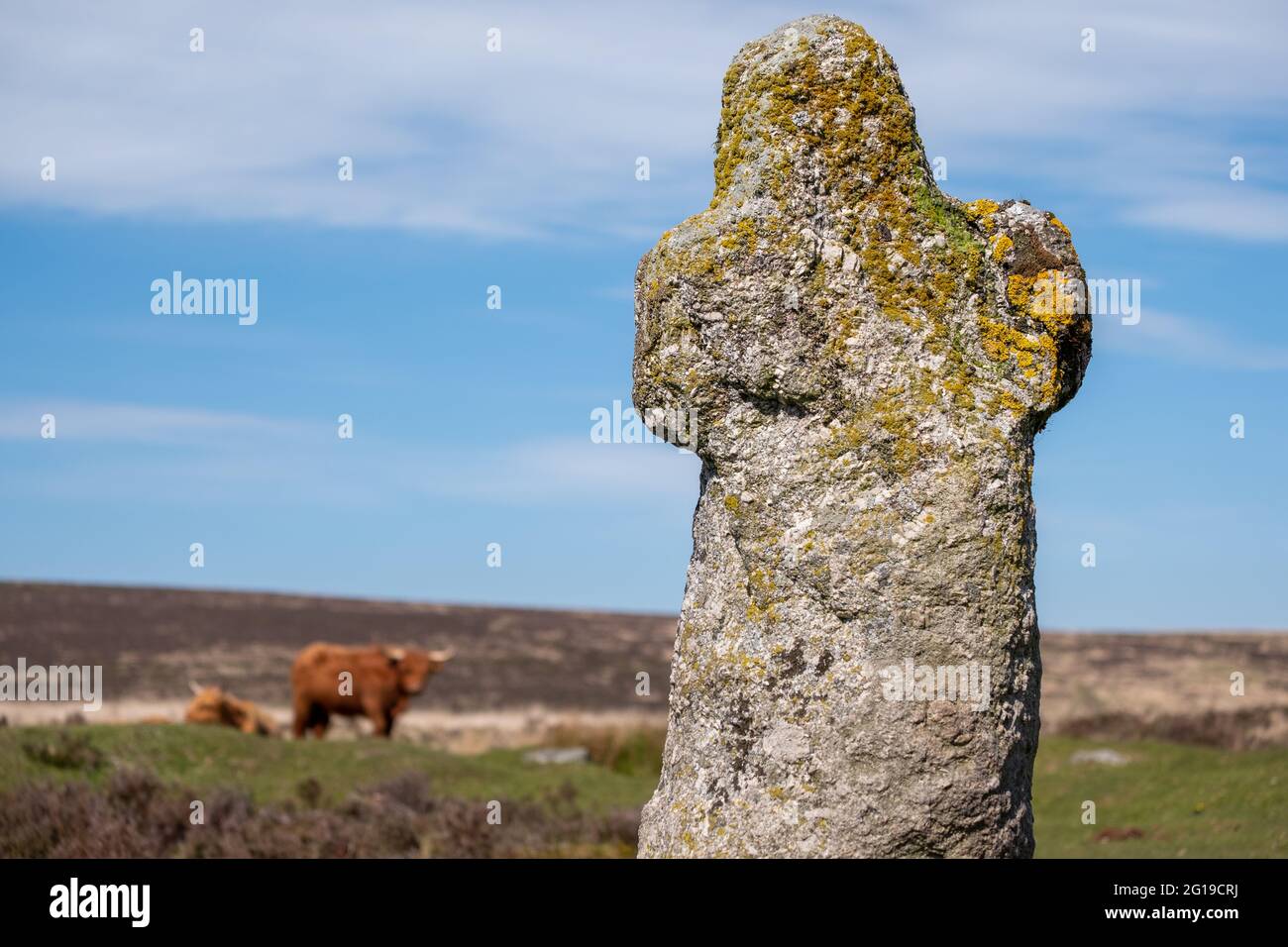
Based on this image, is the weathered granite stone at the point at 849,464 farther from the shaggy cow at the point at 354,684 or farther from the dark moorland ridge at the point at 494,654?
the shaggy cow at the point at 354,684

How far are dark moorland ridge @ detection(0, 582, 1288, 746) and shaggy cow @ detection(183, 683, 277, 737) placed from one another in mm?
13499

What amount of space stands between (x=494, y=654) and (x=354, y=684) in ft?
109

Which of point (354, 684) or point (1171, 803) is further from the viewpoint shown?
point (354, 684)

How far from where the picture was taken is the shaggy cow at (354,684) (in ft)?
79.7

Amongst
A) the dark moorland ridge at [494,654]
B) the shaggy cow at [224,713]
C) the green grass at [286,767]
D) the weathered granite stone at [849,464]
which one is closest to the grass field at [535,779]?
the green grass at [286,767]

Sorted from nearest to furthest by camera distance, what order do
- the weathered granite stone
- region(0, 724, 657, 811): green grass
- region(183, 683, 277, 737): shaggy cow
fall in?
the weathered granite stone < region(0, 724, 657, 811): green grass < region(183, 683, 277, 737): shaggy cow

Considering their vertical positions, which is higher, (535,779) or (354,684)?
(354,684)

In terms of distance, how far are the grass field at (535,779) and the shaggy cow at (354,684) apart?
20.2ft

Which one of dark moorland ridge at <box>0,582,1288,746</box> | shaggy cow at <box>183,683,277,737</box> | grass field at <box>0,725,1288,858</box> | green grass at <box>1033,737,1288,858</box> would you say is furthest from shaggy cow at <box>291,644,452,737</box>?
dark moorland ridge at <box>0,582,1288,746</box>

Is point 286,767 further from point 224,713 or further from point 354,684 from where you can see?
point 354,684

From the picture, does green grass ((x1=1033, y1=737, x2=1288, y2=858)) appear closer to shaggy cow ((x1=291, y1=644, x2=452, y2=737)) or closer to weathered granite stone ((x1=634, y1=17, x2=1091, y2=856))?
weathered granite stone ((x1=634, y1=17, x2=1091, y2=856))

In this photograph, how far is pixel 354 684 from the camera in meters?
24.4

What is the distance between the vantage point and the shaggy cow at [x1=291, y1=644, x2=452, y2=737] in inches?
957

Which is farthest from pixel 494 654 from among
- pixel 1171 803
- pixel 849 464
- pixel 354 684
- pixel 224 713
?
pixel 849 464
